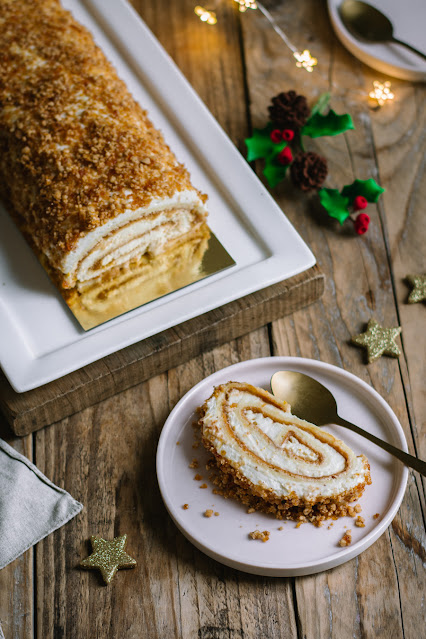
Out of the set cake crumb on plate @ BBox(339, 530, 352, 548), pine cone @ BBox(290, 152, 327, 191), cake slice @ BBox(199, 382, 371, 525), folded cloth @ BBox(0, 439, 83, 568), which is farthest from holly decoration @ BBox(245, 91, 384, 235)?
folded cloth @ BBox(0, 439, 83, 568)

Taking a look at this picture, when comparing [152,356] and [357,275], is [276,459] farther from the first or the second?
[357,275]

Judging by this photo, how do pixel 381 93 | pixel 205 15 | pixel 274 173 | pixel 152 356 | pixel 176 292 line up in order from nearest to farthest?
pixel 152 356 → pixel 176 292 → pixel 274 173 → pixel 381 93 → pixel 205 15

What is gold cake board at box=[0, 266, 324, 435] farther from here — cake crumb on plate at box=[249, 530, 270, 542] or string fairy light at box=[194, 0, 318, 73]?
string fairy light at box=[194, 0, 318, 73]

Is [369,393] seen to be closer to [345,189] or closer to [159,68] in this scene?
[345,189]

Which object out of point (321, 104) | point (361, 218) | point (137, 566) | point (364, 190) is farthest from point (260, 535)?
point (321, 104)

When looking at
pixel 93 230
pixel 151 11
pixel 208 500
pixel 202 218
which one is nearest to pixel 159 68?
pixel 151 11

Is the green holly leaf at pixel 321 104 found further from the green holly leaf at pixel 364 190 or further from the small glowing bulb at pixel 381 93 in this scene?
the green holly leaf at pixel 364 190
